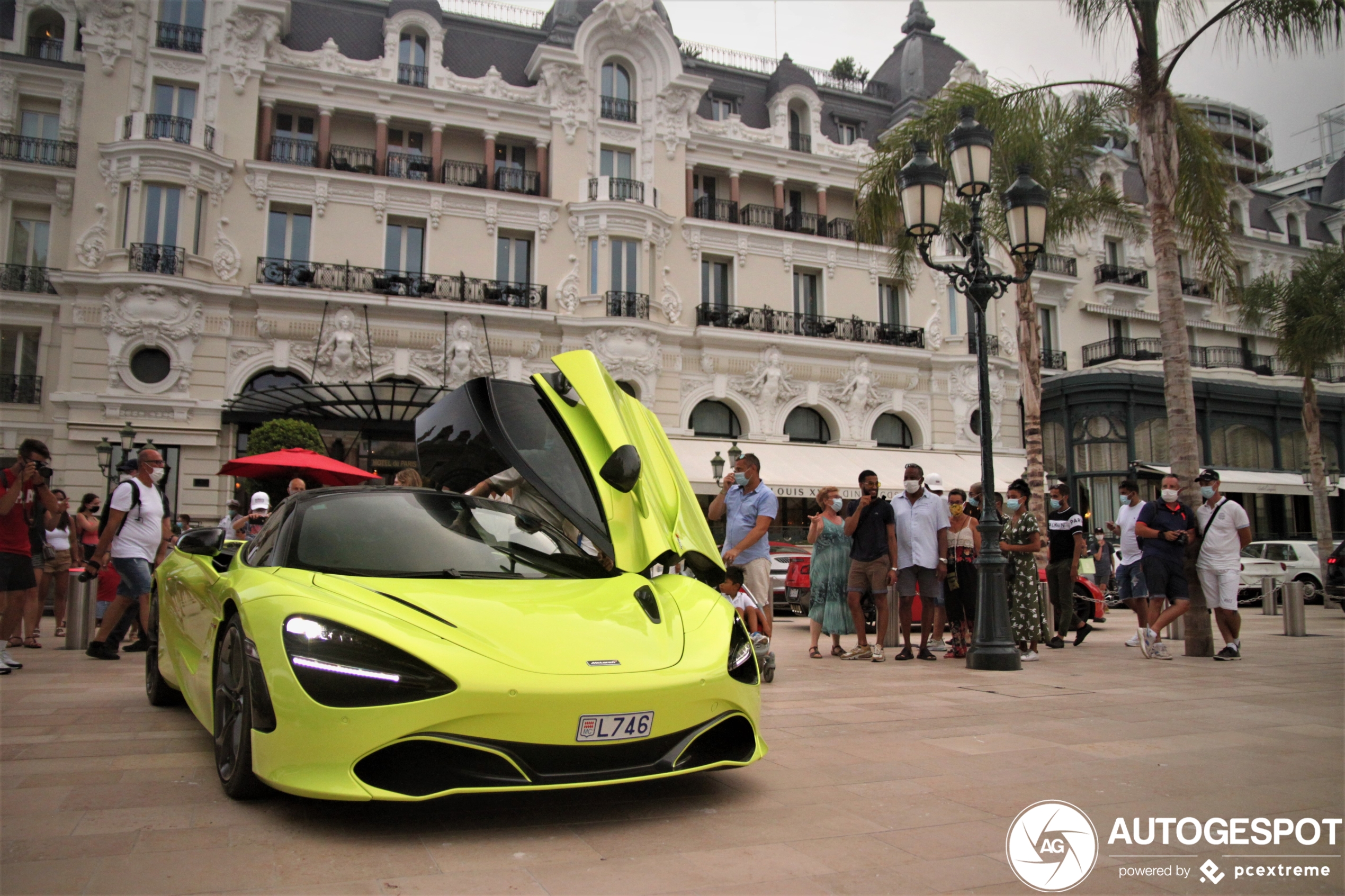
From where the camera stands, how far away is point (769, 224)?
2892 centimetres

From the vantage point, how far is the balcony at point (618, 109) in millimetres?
27297

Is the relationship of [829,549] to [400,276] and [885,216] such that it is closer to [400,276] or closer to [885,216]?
[885,216]

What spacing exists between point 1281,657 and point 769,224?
21898mm

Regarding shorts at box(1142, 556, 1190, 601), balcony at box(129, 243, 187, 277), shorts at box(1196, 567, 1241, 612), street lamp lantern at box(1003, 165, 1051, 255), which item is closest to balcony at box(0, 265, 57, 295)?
balcony at box(129, 243, 187, 277)

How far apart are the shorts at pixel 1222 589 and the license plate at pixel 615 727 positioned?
811 centimetres

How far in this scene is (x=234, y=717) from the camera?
359cm

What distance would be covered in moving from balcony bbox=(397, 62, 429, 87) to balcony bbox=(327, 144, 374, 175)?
2.40 metres

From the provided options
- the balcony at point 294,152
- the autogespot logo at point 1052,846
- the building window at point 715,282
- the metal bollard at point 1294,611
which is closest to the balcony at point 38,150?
the balcony at point 294,152

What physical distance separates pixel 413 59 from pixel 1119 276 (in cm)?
2599

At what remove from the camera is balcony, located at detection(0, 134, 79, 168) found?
925 inches

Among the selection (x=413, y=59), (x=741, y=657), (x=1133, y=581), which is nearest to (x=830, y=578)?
(x=1133, y=581)

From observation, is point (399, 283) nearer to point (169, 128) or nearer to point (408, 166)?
point (408, 166)

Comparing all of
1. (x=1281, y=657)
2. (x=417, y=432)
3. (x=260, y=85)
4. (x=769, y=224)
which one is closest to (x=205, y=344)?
(x=260, y=85)

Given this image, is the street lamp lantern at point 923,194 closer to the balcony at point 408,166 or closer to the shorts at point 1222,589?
the shorts at point 1222,589
